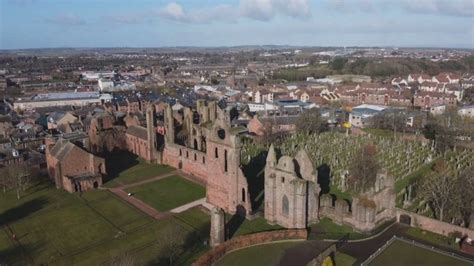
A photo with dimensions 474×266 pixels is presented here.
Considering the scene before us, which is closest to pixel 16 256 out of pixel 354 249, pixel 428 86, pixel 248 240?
pixel 248 240

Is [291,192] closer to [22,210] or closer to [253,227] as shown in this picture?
[253,227]

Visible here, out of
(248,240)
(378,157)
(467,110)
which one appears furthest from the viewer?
(467,110)

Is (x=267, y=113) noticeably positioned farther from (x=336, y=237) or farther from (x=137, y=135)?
(x=336, y=237)

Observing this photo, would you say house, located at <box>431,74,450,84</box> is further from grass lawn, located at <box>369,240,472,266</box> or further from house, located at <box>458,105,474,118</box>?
grass lawn, located at <box>369,240,472,266</box>

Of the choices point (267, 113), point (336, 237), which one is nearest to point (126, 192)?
point (336, 237)

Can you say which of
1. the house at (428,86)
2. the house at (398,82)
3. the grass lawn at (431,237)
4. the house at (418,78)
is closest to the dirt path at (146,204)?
the grass lawn at (431,237)

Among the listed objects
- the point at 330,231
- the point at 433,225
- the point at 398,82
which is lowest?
the point at 330,231
